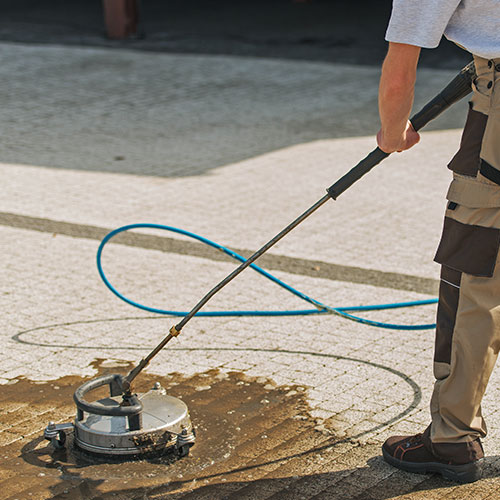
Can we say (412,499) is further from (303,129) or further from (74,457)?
(303,129)

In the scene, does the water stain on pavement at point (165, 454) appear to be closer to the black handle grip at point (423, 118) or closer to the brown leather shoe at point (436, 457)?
the brown leather shoe at point (436, 457)

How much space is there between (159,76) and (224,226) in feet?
23.2

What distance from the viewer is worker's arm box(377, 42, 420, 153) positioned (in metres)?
3.12

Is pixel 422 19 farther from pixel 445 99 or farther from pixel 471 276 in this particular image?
pixel 471 276

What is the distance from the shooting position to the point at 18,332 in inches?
199

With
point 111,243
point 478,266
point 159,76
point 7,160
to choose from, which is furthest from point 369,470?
point 159,76

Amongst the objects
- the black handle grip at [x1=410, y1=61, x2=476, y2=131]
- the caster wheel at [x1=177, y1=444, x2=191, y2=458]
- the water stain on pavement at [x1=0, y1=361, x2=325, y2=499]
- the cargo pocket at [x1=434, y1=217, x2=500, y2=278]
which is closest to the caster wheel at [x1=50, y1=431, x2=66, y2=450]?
the water stain on pavement at [x1=0, y1=361, x2=325, y2=499]

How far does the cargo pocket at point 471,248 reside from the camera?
10.7ft

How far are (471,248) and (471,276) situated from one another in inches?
3.9

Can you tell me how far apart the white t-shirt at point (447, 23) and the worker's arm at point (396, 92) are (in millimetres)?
51

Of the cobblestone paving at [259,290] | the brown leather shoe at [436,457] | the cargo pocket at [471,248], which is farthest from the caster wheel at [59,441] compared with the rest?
the cargo pocket at [471,248]

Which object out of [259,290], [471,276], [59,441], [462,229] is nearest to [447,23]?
[462,229]

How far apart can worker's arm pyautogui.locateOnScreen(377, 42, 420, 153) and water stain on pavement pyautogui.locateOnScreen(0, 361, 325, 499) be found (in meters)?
1.26

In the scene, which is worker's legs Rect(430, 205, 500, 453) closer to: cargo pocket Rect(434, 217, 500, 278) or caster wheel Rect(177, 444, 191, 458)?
cargo pocket Rect(434, 217, 500, 278)
